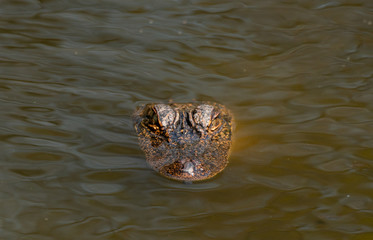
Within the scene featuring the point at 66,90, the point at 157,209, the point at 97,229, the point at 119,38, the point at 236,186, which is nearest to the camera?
the point at 97,229

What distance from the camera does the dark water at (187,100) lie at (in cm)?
399

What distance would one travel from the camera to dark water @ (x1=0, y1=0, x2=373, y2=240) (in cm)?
399

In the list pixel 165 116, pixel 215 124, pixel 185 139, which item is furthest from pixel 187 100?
pixel 185 139

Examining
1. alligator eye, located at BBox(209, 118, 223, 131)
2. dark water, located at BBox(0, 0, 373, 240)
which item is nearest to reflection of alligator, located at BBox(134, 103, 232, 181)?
alligator eye, located at BBox(209, 118, 223, 131)

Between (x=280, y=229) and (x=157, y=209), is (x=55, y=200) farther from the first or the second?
(x=280, y=229)

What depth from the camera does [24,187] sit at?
4266mm

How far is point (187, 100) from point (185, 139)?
55.6 inches

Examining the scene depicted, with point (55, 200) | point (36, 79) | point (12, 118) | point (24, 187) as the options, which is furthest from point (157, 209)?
point (36, 79)

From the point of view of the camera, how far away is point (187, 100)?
6.04 m

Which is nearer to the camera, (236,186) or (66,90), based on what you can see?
(236,186)

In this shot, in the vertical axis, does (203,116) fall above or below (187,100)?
above

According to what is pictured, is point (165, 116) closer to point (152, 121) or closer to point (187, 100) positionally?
point (152, 121)

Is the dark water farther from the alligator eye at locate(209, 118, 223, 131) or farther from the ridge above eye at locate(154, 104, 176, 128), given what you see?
the ridge above eye at locate(154, 104, 176, 128)

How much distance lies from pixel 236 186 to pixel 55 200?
1.60m
